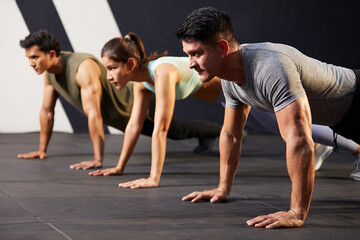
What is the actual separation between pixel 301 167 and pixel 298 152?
5cm

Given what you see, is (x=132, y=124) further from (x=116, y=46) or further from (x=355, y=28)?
(x=355, y=28)

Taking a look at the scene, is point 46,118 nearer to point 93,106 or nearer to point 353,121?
point 93,106

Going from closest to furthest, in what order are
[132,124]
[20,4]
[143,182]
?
[143,182]
[132,124]
[20,4]

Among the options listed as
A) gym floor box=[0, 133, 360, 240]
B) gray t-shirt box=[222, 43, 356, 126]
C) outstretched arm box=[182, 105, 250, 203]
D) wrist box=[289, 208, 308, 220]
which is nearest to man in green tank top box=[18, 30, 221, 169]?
gym floor box=[0, 133, 360, 240]

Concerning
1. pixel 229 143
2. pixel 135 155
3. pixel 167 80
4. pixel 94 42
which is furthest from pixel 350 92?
pixel 94 42

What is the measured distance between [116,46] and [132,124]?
0.48 metres

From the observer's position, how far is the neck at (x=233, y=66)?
205cm

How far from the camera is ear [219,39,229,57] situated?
2031 mm

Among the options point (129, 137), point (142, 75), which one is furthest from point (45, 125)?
point (142, 75)

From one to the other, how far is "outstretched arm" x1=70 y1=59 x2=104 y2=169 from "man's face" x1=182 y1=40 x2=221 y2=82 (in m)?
1.63

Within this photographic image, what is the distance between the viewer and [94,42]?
5840 millimetres

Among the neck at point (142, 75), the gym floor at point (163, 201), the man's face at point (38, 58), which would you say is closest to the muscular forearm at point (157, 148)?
the gym floor at point (163, 201)

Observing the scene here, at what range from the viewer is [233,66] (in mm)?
2047

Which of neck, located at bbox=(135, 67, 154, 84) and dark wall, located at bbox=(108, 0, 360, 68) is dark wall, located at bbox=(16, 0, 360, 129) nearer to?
dark wall, located at bbox=(108, 0, 360, 68)
